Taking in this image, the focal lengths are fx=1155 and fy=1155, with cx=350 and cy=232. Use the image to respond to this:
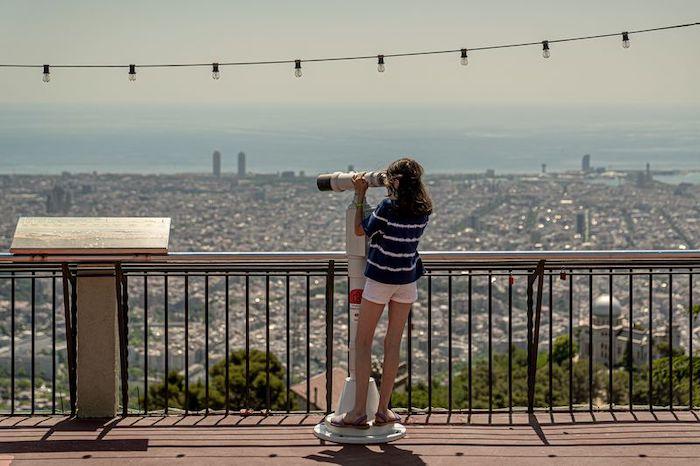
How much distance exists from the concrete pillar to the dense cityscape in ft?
113

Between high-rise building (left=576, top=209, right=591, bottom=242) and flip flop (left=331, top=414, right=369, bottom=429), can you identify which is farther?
high-rise building (left=576, top=209, right=591, bottom=242)

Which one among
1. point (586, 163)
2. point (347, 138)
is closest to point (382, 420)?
point (586, 163)

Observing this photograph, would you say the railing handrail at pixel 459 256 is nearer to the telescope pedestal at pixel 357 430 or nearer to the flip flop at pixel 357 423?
the telescope pedestal at pixel 357 430

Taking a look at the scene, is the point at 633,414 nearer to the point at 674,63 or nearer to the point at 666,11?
the point at 666,11

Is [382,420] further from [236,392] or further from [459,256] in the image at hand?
[236,392]

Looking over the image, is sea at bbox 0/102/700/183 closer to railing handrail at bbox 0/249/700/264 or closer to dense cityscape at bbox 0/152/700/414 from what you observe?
dense cityscape at bbox 0/152/700/414

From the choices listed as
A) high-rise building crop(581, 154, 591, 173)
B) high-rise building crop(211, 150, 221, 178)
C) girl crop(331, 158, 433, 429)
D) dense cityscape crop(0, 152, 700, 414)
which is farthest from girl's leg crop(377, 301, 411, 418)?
high-rise building crop(581, 154, 591, 173)

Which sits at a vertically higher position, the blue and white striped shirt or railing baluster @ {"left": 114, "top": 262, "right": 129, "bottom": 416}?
the blue and white striped shirt

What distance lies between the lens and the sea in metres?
82.4

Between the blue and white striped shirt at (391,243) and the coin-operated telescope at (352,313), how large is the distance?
28 cm

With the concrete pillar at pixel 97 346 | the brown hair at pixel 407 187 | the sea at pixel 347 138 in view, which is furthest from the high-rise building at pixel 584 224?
the brown hair at pixel 407 187

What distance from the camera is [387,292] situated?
22.8 ft

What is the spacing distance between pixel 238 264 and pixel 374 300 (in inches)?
55.9

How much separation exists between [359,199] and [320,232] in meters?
59.5
